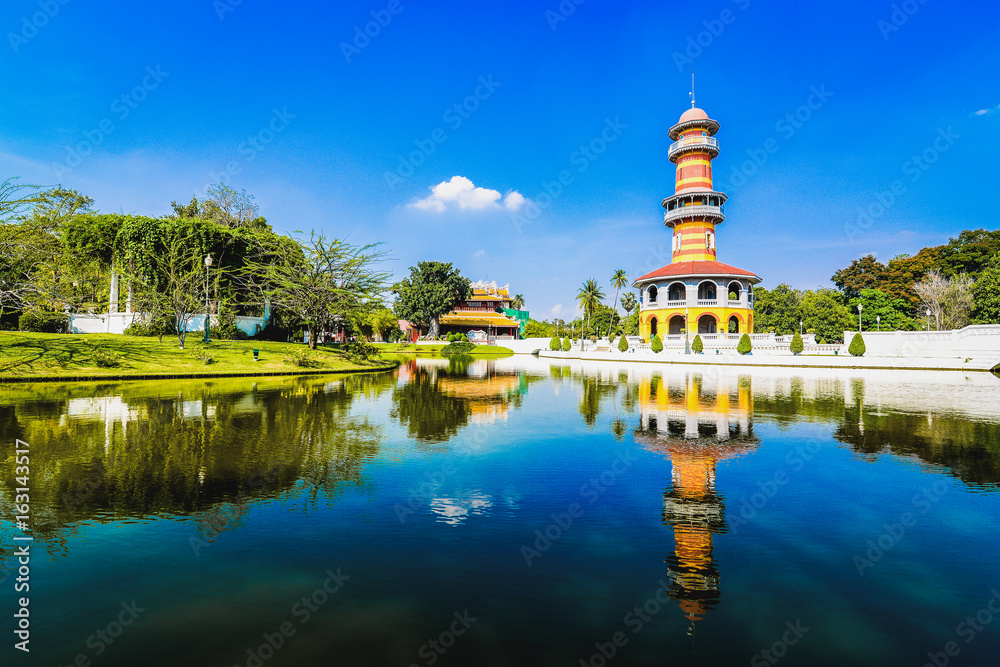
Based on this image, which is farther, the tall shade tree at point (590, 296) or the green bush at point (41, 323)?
the tall shade tree at point (590, 296)

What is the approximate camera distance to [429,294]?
245 feet

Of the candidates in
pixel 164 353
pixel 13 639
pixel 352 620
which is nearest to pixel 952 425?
pixel 352 620

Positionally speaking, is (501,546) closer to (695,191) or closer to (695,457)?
(695,457)

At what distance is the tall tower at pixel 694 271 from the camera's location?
57.1m

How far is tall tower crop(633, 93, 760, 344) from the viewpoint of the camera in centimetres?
5712

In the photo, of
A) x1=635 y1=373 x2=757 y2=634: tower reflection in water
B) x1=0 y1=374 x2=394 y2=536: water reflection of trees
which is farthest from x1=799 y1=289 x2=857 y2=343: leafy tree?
x1=0 y1=374 x2=394 y2=536: water reflection of trees

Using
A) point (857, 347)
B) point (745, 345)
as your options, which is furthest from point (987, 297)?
A: point (745, 345)

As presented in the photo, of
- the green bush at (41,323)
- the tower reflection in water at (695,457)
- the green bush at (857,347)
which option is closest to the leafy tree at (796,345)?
the green bush at (857,347)

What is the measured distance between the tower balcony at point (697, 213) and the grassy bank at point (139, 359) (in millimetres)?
45658

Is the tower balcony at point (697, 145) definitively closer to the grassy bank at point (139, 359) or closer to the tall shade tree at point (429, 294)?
the tall shade tree at point (429, 294)

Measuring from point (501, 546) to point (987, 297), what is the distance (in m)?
65.7

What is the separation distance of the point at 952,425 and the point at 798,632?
13.3 meters

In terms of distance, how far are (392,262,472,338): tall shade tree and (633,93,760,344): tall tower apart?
3006 cm

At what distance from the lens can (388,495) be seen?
22.8 ft
